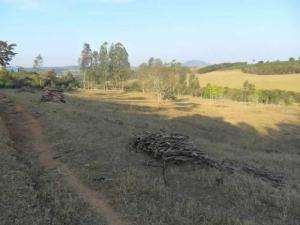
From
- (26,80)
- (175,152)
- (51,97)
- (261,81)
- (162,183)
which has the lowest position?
(261,81)

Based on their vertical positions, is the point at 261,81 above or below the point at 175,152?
below

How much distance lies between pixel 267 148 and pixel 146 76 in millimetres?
80291

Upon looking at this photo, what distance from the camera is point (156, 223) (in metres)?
15.9

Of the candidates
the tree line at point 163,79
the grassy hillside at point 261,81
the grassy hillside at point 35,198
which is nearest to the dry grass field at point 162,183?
the grassy hillside at point 35,198

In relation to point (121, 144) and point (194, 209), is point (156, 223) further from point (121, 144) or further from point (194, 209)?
point (121, 144)

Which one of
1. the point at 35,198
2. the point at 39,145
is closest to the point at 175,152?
the point at 39,145

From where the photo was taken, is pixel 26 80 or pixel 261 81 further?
pixel 261 81

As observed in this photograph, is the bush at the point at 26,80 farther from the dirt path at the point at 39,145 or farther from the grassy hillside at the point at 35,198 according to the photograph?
the grassy hillside at the point at 35,198

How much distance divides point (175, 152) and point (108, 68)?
112002 mm

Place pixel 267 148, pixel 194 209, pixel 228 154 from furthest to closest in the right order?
pixel 267 148 → pixel 228 154 → pixel 194 209

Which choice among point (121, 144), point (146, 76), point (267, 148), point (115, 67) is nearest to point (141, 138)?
point (121, 144)

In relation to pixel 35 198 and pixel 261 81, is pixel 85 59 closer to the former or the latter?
pixel 261 81

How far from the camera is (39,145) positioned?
25.1m

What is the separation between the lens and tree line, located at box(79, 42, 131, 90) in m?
134
